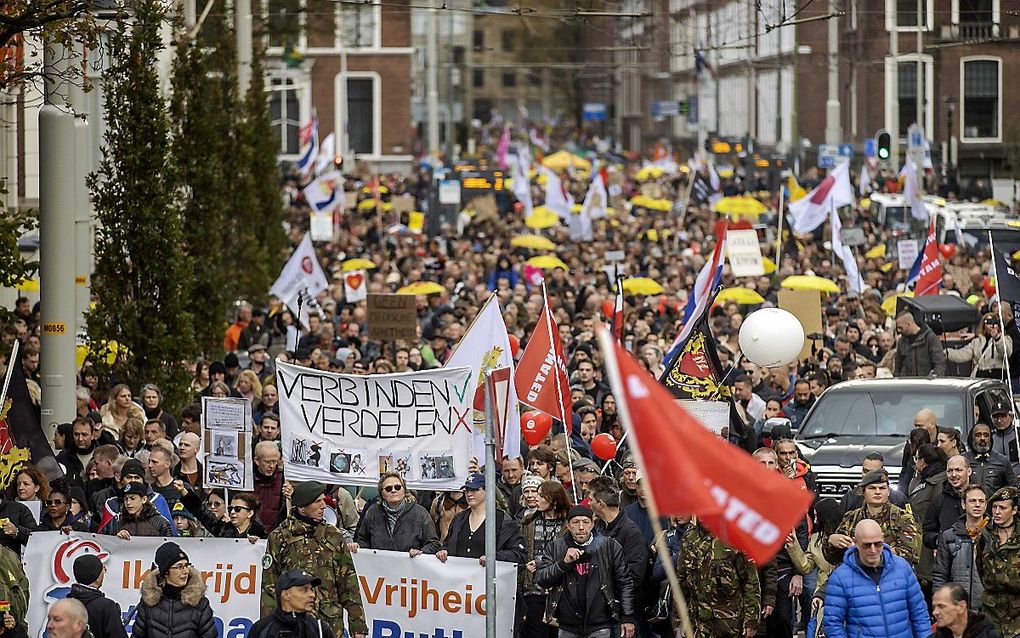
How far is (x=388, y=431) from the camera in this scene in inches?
466

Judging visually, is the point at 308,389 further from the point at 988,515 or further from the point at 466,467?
the point at 988,515

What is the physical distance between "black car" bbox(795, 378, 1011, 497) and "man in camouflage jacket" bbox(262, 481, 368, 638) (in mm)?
5604

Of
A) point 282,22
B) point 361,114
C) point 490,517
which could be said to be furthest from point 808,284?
point 361,114

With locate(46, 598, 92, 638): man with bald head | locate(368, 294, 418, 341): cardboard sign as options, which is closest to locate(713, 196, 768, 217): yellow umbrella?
locate(368, 294, 418, 341): cardboard sign

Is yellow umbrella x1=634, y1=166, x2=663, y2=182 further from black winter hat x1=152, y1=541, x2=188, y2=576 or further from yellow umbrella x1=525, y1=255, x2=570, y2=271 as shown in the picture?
black winter hat x1=152, y1=541, x2=188, y2=576

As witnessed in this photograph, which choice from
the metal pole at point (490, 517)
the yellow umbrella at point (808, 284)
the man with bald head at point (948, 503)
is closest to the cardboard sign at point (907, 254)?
the yellow umbrella at point (808, 284)

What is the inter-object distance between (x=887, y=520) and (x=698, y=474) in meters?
4.31

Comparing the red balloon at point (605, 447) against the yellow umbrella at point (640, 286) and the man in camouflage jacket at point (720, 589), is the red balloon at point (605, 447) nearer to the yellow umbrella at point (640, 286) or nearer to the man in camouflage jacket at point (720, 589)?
the man in camouflage jacket at point (720, 589)

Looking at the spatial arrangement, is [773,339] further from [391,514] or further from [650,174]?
[650,174]

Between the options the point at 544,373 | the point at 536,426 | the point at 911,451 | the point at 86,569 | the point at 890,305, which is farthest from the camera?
the point at 890,305

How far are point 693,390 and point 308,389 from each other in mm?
4231

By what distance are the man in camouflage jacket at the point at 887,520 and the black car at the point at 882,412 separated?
400 cm

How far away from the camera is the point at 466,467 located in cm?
1166

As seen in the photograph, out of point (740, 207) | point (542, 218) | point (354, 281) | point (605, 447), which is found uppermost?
point (740, 207)
